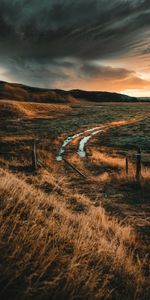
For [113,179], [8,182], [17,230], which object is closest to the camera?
[17,230]

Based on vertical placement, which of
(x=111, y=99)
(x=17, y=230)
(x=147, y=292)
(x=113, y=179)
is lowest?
(x=113, y=179)

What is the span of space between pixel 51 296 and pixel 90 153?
19.6 m

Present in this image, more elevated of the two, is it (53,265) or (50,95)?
(50,95)

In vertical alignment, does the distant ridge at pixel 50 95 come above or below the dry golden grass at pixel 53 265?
above

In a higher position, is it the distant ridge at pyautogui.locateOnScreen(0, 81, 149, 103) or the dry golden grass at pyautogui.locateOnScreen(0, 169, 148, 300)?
the distant ridge at pyautogui.locateOnScreen(0, 81, 149, 103)

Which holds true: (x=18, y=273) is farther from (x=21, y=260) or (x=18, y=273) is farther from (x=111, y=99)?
(x=111, y=99)

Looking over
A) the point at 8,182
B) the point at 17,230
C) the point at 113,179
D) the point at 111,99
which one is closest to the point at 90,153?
the point at 113,179

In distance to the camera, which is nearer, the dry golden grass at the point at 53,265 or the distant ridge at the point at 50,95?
the dry golden grass at the point at 53,265

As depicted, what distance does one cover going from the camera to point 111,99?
519 feet

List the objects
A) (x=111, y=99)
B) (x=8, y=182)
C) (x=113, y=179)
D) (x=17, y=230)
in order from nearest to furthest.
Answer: (x=17, y=230) → (x=8, y=182) → (x=113, y=179) → (x=111, y=99)

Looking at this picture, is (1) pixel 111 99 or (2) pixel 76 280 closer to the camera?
(2) pixel 76 280

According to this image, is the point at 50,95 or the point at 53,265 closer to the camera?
the point at 53,265

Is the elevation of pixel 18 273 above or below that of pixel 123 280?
above

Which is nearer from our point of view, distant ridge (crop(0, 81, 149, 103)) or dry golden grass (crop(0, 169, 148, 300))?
dry golden grass (crop(0, 169, 148, 300))
